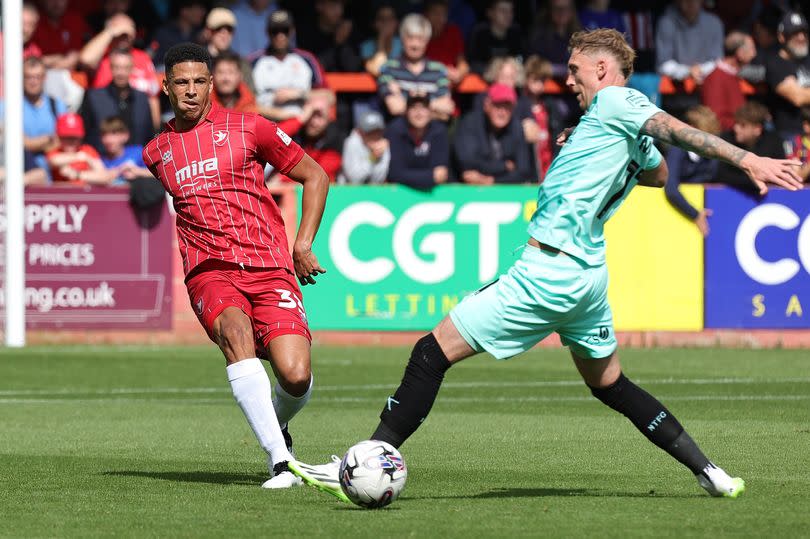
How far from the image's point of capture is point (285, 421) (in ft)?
29.4

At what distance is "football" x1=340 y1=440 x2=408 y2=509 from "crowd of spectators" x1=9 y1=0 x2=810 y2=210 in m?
10.6

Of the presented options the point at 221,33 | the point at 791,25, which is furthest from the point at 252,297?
the point at 791,25

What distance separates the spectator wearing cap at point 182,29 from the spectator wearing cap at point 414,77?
2.39 meters

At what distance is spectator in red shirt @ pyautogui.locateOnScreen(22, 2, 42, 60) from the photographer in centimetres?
1959

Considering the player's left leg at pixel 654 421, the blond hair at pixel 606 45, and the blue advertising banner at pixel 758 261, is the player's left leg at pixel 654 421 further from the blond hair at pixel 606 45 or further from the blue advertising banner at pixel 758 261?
the blue advertising banner at pixel 758 261

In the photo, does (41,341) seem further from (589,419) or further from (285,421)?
(285,421)

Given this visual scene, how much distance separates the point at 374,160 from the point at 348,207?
34.5 inches

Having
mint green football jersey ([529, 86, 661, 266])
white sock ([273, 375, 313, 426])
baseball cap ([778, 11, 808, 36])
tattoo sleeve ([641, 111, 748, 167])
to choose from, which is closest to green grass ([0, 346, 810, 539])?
white sock ([273, 375, 313, 426])

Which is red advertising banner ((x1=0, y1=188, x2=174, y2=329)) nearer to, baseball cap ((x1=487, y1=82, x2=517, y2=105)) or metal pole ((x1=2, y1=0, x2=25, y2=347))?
metal pole ((x1=2, y1=0, x2=25, y2=347))

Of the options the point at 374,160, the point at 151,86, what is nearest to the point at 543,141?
the point at 374,160

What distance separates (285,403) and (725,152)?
286 cm

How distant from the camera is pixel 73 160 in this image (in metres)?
18.5

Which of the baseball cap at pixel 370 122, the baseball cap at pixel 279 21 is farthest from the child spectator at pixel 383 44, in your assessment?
the baseball cap at pixel 370 122

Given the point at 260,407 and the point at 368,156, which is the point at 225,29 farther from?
the point at 260,407
